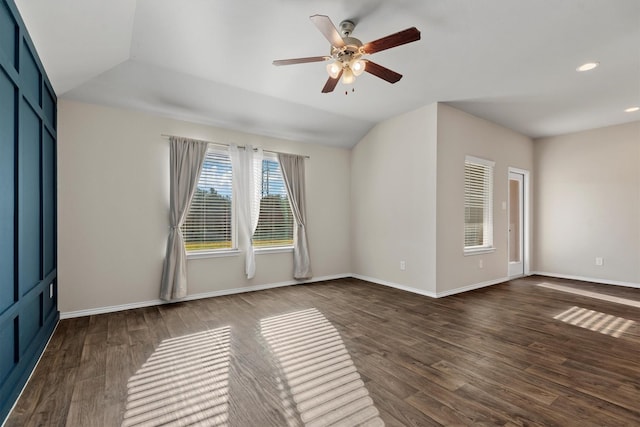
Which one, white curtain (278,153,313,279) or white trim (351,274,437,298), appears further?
white curtain (278,153,313,279)

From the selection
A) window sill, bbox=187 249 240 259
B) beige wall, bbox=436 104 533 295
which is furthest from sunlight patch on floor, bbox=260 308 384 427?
beige wall, bbox=436 104 533 295

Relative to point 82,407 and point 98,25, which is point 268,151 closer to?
point 98,25

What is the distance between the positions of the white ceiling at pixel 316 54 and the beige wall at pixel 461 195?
0.35m

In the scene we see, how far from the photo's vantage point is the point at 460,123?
482 centimetres

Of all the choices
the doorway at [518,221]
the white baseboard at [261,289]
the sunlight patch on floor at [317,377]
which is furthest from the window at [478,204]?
the sunlight patch on floor at [317,377]

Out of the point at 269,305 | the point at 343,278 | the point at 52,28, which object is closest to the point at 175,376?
the point at 269,305

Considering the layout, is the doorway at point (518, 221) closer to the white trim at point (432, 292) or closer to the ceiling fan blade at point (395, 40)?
the white trim at point (432, 292)

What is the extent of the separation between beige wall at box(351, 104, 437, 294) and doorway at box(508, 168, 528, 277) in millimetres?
2741

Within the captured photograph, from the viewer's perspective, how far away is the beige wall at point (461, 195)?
456 cm

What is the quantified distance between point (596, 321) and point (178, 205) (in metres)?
5.40

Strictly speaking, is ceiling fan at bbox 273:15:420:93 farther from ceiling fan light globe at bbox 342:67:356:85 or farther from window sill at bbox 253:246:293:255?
window sill at bbox 253:246:293:255

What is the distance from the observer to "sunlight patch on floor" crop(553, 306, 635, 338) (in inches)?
127

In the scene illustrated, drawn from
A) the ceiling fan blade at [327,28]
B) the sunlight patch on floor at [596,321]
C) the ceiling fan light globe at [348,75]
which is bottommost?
the sunlight patch on floor at [596,321]

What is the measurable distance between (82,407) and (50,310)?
1.86 metres
